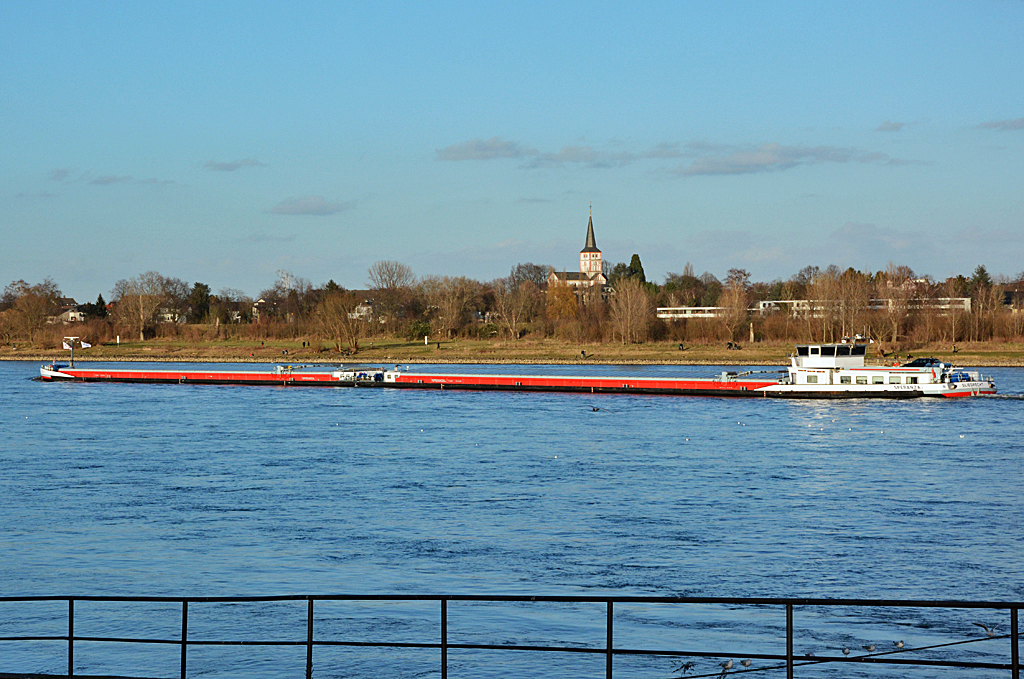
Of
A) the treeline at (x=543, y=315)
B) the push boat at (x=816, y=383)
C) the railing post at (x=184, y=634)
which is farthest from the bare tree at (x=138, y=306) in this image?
the railing post at (x=184, y=634)

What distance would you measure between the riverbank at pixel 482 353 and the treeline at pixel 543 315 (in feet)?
8.39

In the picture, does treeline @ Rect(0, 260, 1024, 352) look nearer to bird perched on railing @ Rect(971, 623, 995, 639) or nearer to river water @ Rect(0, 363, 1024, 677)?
river water @ Rect(0, 363, 1024, 677)

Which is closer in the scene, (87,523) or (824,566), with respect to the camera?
(824,566)

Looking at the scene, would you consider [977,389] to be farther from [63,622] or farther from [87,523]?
[63,622]

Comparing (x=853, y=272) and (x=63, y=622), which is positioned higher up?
(x=853, y=272)

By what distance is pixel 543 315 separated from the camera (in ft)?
510

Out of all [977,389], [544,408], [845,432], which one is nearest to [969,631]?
[845,432]

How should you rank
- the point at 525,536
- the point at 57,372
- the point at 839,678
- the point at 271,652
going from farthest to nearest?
the point at 57,372 < the point at 525,536 < the point at 271,652 < the point at 839,678

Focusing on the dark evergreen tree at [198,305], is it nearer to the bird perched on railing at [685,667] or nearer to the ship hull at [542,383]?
the ship hull at [542,383]

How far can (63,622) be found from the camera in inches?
787

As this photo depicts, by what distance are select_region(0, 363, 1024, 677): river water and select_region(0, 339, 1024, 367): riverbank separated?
52100 mm

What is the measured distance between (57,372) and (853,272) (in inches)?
3846

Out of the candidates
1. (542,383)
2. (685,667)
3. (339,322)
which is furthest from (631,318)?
(685,667)

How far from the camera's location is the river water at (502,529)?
19.2m
